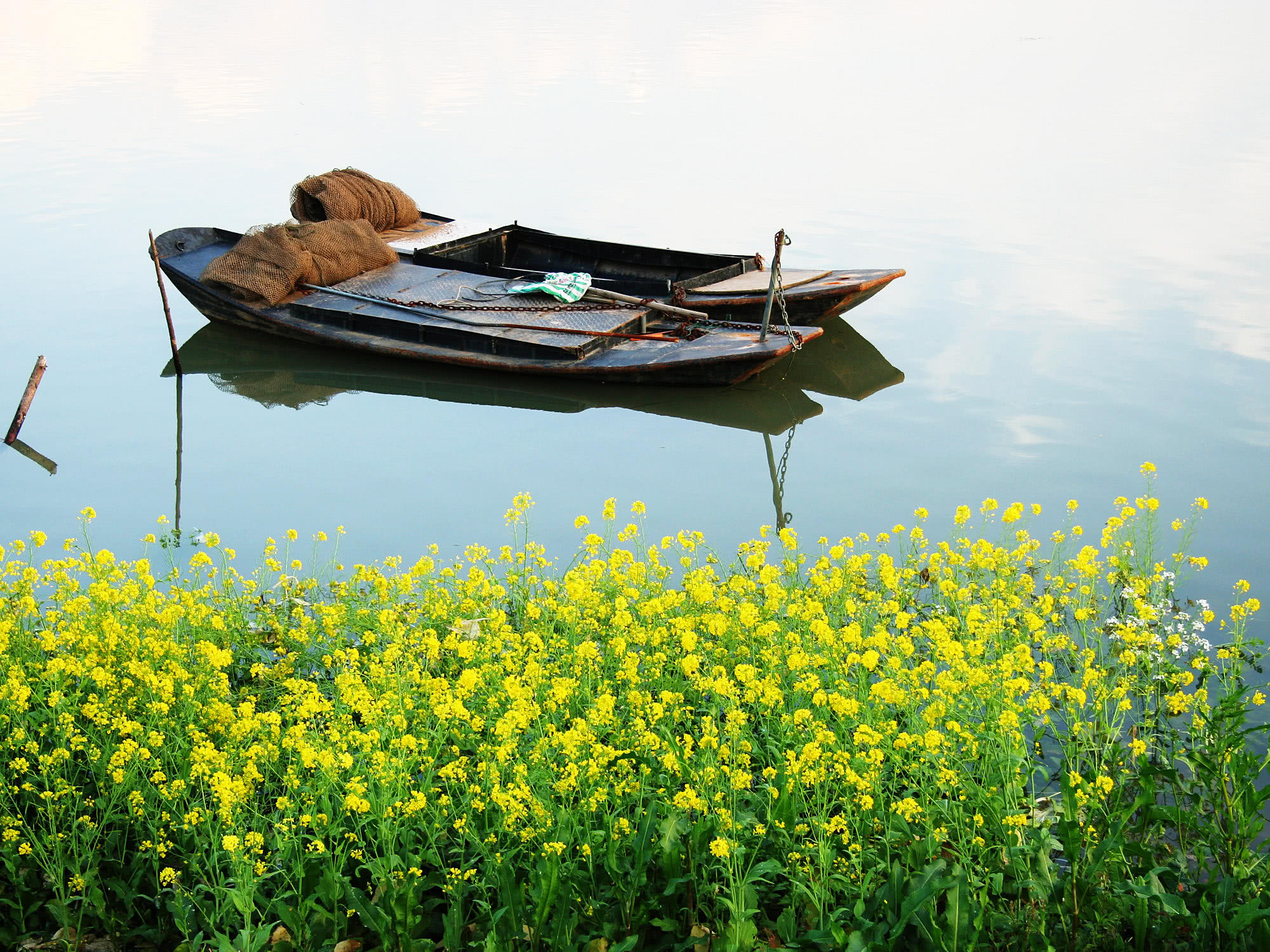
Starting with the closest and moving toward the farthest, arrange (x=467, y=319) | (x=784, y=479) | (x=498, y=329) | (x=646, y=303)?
(x=784, y=479) < (x=498, y=329) < (x=467, y=319) < (x=646, y=303)

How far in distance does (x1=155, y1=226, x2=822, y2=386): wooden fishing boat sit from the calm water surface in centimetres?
43

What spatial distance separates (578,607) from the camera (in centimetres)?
592

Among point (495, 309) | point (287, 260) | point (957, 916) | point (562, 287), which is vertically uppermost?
point (287, 260)

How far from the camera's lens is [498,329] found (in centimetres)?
1186

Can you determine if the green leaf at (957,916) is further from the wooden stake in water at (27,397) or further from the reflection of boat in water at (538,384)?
the wooden stake in water at (27,397)

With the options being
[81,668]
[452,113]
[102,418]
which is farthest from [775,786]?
[452,113]

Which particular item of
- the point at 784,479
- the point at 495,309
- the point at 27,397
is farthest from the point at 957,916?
the point at 27,397

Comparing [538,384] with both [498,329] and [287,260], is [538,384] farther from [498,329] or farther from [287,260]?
[287,260]

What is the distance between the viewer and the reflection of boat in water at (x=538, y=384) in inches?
446

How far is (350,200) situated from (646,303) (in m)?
5.14

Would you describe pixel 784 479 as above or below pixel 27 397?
below

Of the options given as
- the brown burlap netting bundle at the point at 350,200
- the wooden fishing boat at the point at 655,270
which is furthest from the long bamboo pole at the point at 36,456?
the brown burlap netting bundle at the point at 350,200

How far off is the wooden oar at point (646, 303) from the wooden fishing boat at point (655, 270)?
1.09 ft

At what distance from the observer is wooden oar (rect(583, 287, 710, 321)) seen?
40.0 feet
